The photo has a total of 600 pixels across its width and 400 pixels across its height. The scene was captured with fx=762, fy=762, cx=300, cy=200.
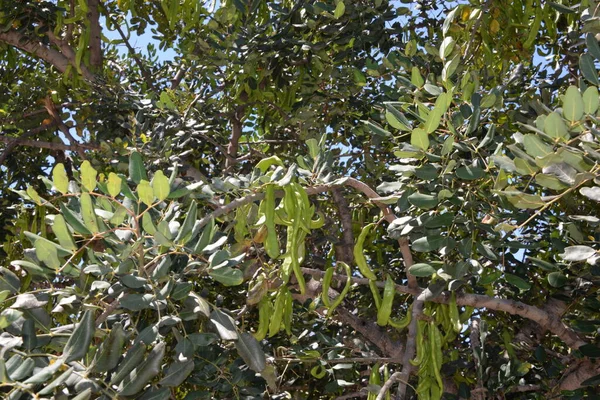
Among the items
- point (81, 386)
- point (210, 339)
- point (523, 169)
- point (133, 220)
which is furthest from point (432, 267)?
point (81, 386)

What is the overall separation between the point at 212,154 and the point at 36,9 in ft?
3.04

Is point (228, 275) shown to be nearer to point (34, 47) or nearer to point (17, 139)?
point (17, 139)

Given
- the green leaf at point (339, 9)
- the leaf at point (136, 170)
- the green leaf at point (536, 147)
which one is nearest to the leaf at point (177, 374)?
the leaf at point (136, 170)

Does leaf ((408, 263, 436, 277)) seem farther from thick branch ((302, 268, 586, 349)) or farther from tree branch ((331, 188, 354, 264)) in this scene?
tree branch ((331, 188, 354, 264))

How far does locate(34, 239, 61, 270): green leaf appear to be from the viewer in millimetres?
1238

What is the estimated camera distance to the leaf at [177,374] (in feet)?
4.19

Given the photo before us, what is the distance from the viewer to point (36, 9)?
3055 mm

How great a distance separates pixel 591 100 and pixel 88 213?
856 millimetres

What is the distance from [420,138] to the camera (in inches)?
58.1

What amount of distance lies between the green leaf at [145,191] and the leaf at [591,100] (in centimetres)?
74

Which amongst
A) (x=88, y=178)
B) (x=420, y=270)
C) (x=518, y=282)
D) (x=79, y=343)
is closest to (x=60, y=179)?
(x=88, y=178)

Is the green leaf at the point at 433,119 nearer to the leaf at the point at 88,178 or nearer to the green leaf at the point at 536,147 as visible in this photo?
the green leaf at the point at 536,147


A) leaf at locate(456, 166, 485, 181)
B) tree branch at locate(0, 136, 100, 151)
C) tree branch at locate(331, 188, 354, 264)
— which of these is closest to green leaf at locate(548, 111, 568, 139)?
leaf at locate(456, 166, 485, 181)

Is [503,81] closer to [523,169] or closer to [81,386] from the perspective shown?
[523,169]
